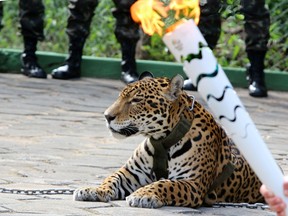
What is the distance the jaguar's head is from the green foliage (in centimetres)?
548

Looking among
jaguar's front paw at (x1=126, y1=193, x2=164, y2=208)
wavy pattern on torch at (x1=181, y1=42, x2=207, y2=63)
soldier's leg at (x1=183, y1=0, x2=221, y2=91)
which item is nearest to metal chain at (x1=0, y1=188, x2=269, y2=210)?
jaguar's front paw at (x1=126, y1=193, x2=164, y2=208)

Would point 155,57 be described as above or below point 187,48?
below

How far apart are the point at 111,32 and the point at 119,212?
8.60 metres

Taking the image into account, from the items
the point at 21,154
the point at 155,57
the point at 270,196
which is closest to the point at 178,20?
the point at 270,196

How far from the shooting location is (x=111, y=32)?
13.1 meters

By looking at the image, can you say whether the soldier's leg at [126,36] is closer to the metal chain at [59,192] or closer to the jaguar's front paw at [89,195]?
the metal chain at [59,192]

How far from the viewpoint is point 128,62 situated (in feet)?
34.5

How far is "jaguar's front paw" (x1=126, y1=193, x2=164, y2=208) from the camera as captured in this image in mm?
4730

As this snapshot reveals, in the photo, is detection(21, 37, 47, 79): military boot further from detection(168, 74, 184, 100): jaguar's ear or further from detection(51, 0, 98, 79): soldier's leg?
detection(168, 74, 184, 100): jaguar's ear

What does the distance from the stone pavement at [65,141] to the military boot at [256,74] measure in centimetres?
11

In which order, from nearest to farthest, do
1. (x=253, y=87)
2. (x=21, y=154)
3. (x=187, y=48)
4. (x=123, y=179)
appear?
(x=187, y=48)
(x=123, y=179)
(x=21, y=154)
(x=253, y=87)

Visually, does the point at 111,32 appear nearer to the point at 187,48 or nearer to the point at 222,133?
the point at 222,133

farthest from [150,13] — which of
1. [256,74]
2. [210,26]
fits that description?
[256,74]

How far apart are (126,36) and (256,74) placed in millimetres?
1261
